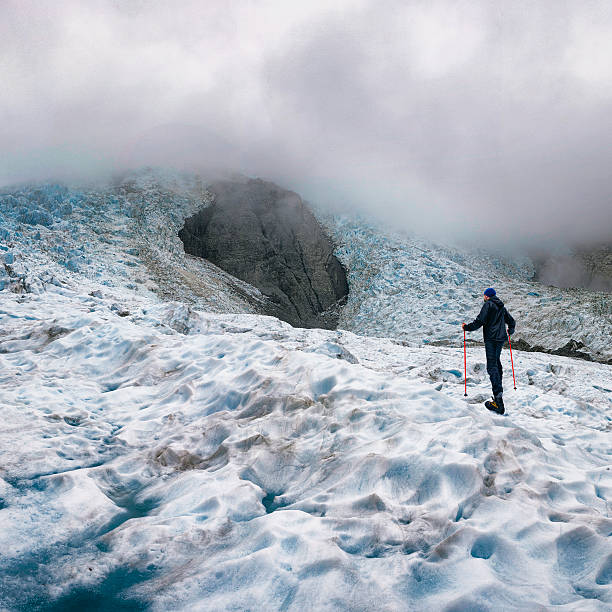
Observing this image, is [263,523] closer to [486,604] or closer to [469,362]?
[486,604]

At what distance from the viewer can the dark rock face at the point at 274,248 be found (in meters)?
33.1

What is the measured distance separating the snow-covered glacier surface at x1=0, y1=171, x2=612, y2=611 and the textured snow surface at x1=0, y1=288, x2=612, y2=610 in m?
0.02

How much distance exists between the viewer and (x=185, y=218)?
114 feet

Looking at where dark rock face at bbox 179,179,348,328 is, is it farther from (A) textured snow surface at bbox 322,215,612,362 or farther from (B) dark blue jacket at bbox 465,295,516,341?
(B) dark blue jacket at bbox 465,295,516,341

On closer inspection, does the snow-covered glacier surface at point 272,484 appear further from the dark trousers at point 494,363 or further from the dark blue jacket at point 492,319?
the dark blue jacket at point 492,319

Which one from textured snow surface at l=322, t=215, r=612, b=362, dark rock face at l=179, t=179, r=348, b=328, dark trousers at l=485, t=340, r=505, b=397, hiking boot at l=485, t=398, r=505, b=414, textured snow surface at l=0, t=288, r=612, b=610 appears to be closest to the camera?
textured snow surface at l=0, t=288, r=612, b=610

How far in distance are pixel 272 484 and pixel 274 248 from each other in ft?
110

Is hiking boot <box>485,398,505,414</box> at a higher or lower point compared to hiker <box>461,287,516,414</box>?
lower

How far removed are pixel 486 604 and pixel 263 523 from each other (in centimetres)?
169

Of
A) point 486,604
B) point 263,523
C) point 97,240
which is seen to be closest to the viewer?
point 486,604

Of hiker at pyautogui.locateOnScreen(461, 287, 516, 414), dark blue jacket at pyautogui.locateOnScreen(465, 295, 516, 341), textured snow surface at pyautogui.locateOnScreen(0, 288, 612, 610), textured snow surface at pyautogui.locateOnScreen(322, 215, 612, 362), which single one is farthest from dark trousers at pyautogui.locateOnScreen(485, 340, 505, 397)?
textured snow surface at pyautogui.locateOnScreen(322, 215, 612, 362)

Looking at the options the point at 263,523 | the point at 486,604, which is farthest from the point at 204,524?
the point at 486,604

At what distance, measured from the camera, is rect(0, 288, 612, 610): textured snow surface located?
2758 mm

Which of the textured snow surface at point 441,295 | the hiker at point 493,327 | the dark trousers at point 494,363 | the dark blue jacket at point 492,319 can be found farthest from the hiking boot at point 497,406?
the textured snow surface at point 441,295
